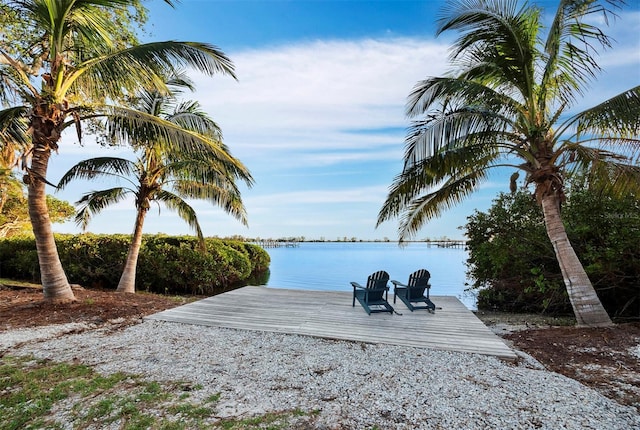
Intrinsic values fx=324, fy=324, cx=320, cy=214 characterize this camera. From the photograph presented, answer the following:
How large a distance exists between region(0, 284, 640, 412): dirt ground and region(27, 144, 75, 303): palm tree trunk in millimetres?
317

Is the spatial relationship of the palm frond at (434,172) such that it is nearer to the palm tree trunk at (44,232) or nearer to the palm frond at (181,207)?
the palm frond at (181,207)

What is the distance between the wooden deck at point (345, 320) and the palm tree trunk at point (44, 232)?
242 centimetres

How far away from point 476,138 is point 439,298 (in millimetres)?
4054

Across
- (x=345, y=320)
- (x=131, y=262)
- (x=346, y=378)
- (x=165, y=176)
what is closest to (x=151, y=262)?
(x=131, y=262)

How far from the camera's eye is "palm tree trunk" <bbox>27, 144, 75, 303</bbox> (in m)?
Answer: 6.43

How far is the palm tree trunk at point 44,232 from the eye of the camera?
6430 millimetres

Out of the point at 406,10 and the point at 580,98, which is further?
the point at 406,10

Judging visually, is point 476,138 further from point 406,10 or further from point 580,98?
point 406,10

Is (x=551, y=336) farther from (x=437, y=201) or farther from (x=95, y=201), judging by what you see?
(x=95, y=201)

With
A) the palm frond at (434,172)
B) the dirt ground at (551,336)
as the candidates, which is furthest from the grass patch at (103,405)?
the palm frond at (434,172)

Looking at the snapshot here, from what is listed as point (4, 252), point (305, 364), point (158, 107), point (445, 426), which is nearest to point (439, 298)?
point (305, 364)

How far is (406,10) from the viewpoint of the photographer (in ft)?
32.5

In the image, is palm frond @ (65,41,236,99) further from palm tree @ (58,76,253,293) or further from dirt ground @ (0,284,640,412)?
dirt ground @ (0,284,640,412)

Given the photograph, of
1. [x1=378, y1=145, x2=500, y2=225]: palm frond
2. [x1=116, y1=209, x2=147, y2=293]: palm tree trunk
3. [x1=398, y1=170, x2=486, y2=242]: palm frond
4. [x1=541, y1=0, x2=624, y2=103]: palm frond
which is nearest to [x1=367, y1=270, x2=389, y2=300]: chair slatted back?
[x1=378, y1=145, x2=500, y2=225]: palm frond
